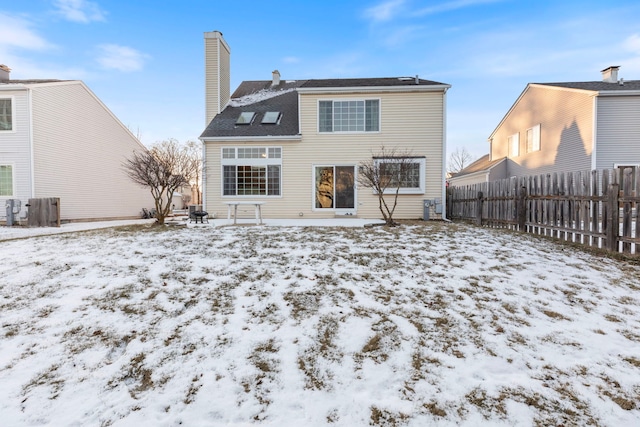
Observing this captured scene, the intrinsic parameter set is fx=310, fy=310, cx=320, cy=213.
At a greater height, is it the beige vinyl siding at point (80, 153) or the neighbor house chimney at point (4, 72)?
the neighbor house chimney at point (4, 72)

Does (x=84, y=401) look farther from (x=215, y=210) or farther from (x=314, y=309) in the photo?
(x=215, y=210)

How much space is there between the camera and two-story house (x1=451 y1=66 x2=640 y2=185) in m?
13.1

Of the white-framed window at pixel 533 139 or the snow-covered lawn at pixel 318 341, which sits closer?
the snow-covered lawn at pixel 318 341

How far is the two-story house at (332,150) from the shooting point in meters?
12.5

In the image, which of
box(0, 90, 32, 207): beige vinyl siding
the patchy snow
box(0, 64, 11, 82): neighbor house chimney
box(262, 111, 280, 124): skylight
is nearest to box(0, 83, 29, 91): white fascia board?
box(0, 90, 32, 207): beige vinyl siding

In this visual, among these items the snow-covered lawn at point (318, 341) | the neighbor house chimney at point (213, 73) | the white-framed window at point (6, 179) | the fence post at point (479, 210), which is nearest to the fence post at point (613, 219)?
the snow-covered lawn at point (318, 341)

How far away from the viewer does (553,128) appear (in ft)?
50.9

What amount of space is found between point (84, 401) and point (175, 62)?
2049 centimetres

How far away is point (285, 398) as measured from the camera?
2146 millimetres

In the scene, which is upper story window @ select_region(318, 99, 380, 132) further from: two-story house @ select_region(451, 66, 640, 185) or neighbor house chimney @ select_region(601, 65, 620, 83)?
neighbor house chimney @ select_region(601, 65, 620, 83)

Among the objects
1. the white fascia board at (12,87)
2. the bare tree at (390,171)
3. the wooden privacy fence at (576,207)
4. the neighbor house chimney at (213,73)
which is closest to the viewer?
the wooden privacy fence at (576,207)

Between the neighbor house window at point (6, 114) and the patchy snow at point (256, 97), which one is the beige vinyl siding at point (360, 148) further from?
the neighbor house window at point (6, 114)

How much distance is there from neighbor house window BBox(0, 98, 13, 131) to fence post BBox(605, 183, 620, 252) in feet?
63.0

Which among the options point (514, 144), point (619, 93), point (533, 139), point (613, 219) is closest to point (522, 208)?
point (613, 219)
